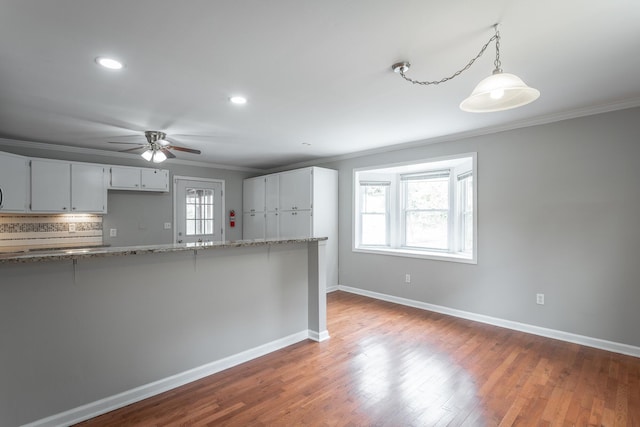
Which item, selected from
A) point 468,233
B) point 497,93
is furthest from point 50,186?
point 468,233

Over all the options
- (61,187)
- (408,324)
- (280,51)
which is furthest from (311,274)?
(61,187)

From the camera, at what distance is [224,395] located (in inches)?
95.3

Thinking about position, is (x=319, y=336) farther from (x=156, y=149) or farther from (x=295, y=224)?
(x=156, y=149)

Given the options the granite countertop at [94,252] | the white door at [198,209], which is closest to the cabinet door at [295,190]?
the white door at [198,209]

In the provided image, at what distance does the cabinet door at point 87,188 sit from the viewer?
182 inches

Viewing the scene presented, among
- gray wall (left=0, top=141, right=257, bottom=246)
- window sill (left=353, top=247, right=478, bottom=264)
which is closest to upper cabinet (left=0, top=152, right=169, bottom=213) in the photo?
gray wall (left=0, top=141, right=257, bottom=246)

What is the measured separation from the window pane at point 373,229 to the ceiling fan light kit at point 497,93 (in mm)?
3681

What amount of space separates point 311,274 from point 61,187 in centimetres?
387

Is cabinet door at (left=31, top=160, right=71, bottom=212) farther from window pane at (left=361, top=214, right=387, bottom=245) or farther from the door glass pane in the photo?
window pane at (left=361, top=214, right=387, bottom=245)

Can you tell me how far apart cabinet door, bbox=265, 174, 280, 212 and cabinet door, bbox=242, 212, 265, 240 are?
1.12 ft

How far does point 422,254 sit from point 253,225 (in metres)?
3.59

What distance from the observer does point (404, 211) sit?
5.50 metres

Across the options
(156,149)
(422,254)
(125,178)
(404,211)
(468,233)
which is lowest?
(422,254)

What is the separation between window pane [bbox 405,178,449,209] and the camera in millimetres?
5039
